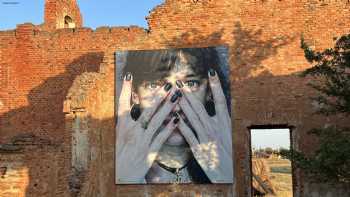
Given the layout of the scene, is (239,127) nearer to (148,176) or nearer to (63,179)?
(148,176)

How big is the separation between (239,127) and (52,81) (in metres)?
5.68

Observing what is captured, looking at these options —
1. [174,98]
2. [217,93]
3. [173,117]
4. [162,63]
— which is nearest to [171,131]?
[173,117]

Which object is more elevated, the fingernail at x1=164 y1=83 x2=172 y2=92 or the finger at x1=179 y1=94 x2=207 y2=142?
the fingernail at x1=164 y1=83 x2=172 y2=92

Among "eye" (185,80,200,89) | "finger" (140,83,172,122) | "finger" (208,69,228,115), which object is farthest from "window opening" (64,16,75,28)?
"finger" (208,69,228,115)

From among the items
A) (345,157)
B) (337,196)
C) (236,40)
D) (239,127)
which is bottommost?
(337,196)

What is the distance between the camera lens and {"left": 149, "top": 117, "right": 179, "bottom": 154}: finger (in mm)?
9949

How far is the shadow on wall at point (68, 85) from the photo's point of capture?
31.2 feet

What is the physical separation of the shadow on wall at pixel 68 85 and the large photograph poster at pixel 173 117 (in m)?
0.24

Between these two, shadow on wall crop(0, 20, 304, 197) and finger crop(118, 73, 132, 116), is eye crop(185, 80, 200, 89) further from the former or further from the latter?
finger crop(118, 73, 132, 116)

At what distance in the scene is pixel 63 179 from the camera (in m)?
8.80

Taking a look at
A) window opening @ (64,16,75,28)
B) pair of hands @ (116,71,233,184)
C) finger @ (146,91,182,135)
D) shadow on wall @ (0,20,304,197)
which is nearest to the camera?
shadow on wall @ (0,20,304,197)

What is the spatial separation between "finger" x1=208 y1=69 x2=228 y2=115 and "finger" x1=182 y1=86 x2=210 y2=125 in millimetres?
294

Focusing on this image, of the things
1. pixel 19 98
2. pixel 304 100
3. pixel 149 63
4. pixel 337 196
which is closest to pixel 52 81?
pixel 19 98

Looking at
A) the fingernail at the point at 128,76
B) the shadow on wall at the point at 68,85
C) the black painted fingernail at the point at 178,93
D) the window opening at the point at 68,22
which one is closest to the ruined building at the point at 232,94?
the shadow on wall at the point at 68,85
